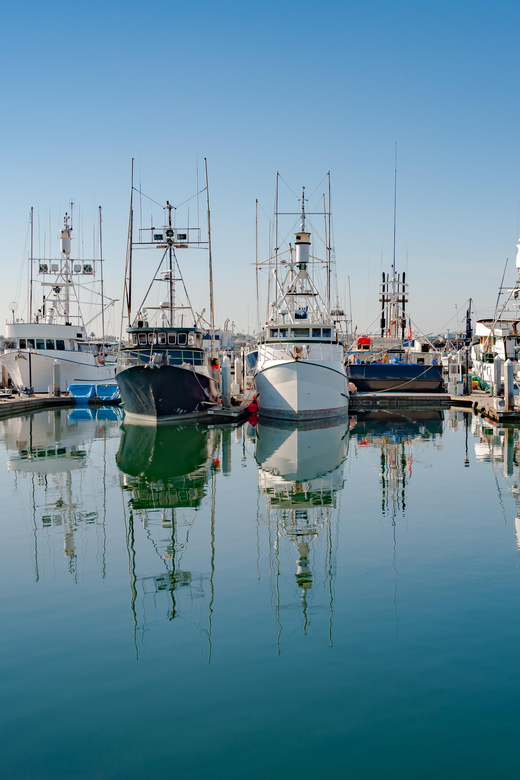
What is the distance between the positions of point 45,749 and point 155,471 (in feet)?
48.2

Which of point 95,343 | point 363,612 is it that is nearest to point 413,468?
point 363,612

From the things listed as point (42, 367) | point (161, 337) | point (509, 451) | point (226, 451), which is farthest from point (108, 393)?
point (509, 451)

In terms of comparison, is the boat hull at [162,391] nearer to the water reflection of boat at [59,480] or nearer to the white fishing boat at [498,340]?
the water reflection of boat at [59,480]

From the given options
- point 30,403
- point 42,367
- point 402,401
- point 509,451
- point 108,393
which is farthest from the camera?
point 42,367

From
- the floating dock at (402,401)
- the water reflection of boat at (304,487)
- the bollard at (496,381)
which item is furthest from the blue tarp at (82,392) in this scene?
the bollard at (496,381)

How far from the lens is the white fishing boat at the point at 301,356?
3170 cm

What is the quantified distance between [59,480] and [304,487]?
714cm

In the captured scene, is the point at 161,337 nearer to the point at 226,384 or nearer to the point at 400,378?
the point at 226,384

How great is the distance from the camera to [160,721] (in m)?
6.75

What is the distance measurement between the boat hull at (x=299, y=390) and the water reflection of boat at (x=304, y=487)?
0.93 m

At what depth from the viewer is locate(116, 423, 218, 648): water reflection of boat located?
10453 mm

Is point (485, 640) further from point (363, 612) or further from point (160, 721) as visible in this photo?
point (160, 721)

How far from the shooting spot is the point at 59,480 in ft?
63.1

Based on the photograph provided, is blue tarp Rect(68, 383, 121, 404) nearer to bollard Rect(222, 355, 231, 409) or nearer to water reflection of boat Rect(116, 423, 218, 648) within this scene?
bollard Rect(222, 355, 231, 409)
